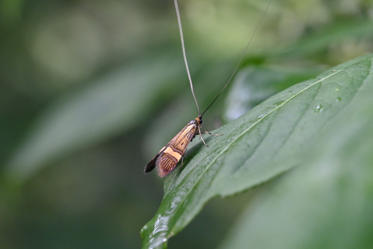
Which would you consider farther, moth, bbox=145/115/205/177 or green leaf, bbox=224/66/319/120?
green leaf, bbox=224/66/319/120

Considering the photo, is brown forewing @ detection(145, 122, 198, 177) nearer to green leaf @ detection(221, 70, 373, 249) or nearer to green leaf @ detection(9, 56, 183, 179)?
green leaf @ detection(9, 56, 183, 179)

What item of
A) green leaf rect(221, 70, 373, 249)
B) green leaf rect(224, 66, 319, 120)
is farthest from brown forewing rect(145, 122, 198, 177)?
green leaf rect(221, 70, 373, 249)

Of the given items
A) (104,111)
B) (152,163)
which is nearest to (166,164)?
(152,163)

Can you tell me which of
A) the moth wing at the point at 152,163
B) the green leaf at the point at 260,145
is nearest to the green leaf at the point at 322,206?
the green leaf at the point at 260,145

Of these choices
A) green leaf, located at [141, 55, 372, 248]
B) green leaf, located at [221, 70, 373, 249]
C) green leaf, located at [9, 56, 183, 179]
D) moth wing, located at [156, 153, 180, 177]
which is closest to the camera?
green leaf, located at [221, 70, 373, 249]

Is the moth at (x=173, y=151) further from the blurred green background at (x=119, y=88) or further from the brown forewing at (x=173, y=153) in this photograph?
the blurred green background at (x=119, y=88)

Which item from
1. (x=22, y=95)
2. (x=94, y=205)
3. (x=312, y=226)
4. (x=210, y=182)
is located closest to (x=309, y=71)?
(x=210, y=182)

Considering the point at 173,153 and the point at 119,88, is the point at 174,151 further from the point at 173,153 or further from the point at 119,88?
the point at 119,88
